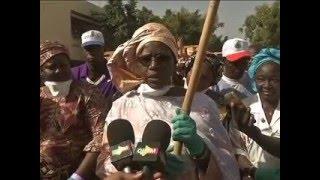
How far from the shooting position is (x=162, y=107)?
11.3ft

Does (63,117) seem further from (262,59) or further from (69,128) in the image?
(262,59)

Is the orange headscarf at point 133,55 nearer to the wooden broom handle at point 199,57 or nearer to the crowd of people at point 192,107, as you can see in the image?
the crowd of people at point 192,107

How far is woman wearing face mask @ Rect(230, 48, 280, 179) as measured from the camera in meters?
3.46

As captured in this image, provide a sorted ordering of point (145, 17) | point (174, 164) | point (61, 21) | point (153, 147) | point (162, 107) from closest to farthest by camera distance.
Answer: point (153, 147) → point (174, 164) → point (162, 107) → point (145, 17) → point (61, 21)

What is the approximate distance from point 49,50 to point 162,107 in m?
0.62

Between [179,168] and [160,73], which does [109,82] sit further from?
[179,168]

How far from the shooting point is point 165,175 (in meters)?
3.32

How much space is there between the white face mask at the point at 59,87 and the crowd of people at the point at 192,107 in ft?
0.32

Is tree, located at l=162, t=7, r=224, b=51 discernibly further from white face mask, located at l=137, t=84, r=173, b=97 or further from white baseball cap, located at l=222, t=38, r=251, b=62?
white face mask, located at l=137, t=84, r=173, b=97

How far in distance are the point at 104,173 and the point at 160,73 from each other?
51 cm

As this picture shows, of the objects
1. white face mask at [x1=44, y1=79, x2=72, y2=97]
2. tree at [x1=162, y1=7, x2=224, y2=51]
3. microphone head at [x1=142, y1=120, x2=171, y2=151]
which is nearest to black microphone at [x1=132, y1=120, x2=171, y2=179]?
microphone head at [x1=142, y1=120, x2=171, y2=151]

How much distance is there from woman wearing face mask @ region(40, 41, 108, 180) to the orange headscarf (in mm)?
142

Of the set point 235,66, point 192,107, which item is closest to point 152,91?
point 192,107
